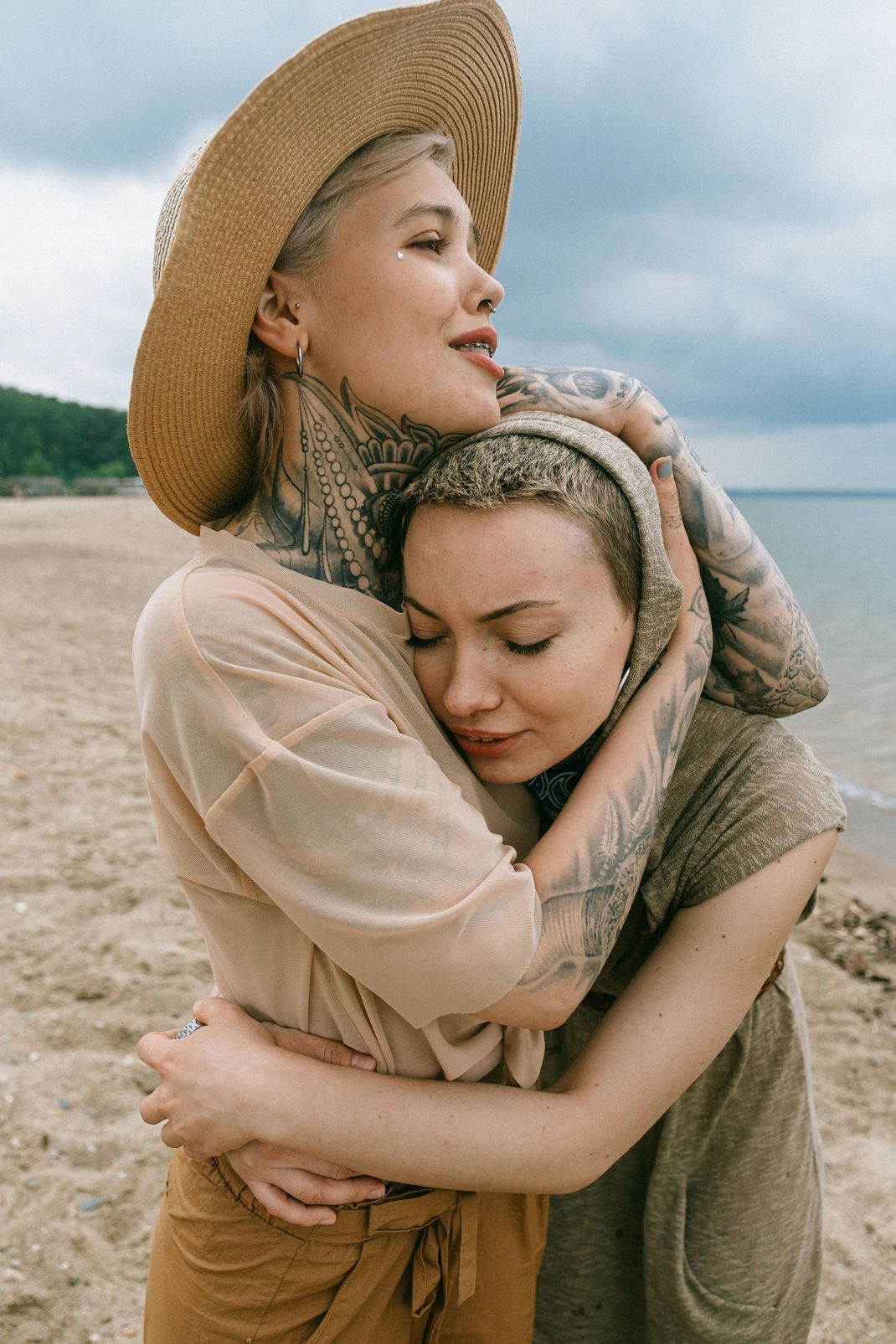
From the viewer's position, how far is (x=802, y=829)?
1873 millimetres

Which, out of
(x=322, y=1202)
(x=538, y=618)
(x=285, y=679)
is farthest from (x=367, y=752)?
(x=322, y=1202)

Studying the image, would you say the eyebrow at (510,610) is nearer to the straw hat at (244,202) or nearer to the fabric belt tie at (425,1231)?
the straw hat at (244,202)

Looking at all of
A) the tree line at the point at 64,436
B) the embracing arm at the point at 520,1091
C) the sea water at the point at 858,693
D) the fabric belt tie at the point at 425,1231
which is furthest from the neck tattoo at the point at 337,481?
the tree line at the point at 64,436

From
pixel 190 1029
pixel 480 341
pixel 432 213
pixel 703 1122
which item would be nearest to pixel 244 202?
pixel 432 213

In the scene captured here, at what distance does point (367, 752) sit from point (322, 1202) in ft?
2.68

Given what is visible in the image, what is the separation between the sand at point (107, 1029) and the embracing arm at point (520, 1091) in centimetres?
199

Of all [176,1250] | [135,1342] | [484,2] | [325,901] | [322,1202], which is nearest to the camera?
[325,901]

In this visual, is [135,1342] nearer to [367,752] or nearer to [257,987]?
[257,987]

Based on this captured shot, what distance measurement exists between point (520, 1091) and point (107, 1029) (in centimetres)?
321

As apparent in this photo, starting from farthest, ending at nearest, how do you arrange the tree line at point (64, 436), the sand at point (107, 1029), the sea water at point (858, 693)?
the tree line at point (64, 436) < the sea water at point (858, 693) < the sand at point (107, 1029)

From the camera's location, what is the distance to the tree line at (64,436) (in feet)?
272

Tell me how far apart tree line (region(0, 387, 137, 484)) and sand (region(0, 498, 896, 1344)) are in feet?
262

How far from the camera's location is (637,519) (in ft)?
6.03

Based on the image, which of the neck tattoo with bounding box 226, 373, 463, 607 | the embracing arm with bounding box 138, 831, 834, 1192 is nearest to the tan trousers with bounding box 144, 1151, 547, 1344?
the embracing arm with bounding box 138, 831, 834, 1192
